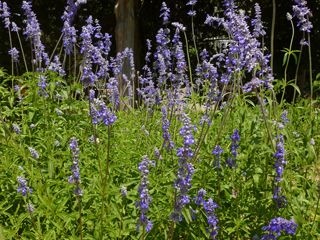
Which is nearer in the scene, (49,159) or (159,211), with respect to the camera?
(159,211)

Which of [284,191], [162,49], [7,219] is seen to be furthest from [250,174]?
[162,49]

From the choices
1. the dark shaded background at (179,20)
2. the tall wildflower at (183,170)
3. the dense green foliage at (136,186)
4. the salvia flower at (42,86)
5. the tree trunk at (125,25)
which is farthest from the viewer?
the dark shaded background at (179,20)

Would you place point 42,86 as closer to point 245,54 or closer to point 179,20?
point 245,54

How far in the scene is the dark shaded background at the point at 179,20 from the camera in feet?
37.7

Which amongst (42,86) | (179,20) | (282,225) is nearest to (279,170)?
(282,225)

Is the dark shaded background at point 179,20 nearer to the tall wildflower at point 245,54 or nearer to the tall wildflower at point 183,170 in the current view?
the tall wildflower at point 245,54

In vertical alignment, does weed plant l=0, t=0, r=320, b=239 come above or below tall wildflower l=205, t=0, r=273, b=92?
below

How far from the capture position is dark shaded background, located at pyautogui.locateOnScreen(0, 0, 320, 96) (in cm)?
1150

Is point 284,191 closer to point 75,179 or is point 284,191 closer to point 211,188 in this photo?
point 211,188

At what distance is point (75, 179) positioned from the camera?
2.48 m

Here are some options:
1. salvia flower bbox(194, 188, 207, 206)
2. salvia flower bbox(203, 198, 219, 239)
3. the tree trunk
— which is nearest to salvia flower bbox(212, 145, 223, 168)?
salvia flower bbox(194, 188, 207, 206)

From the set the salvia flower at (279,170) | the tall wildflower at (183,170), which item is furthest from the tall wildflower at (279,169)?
the tall wildflower at (183,170)

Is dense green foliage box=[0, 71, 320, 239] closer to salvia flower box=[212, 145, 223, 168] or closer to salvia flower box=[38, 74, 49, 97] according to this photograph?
salvia flower box=[212, 145, 223, 168]

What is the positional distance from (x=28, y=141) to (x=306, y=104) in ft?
7.25
